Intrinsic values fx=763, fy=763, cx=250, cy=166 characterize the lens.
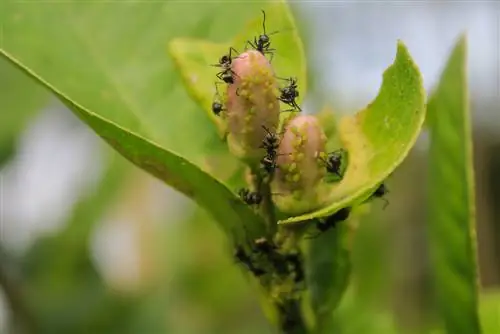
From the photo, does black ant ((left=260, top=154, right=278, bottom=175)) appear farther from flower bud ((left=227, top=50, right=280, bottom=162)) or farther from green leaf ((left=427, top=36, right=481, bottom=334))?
green leaf ((left=427, top=36, right=481, bottom=334))

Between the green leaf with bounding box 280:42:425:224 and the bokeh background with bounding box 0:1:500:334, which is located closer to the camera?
the green leaf with bounding box 280:42:425:224

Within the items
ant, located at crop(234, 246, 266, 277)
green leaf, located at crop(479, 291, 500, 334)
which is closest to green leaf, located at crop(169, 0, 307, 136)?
ant, located at crop(234, 246, 266, 277)

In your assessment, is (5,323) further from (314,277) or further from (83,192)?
(314,277)

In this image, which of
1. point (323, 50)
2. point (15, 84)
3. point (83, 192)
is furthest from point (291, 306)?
point (323, 50)

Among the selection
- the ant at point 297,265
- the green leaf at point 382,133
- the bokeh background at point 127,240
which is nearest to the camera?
the green leaf at point 382,133

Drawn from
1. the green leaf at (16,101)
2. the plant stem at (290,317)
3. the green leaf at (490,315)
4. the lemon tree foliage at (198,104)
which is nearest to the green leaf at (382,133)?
the lemon tree foliage at (198,104)

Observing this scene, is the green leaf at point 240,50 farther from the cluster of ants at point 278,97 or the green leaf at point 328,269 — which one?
the green leaf at point 328,269
